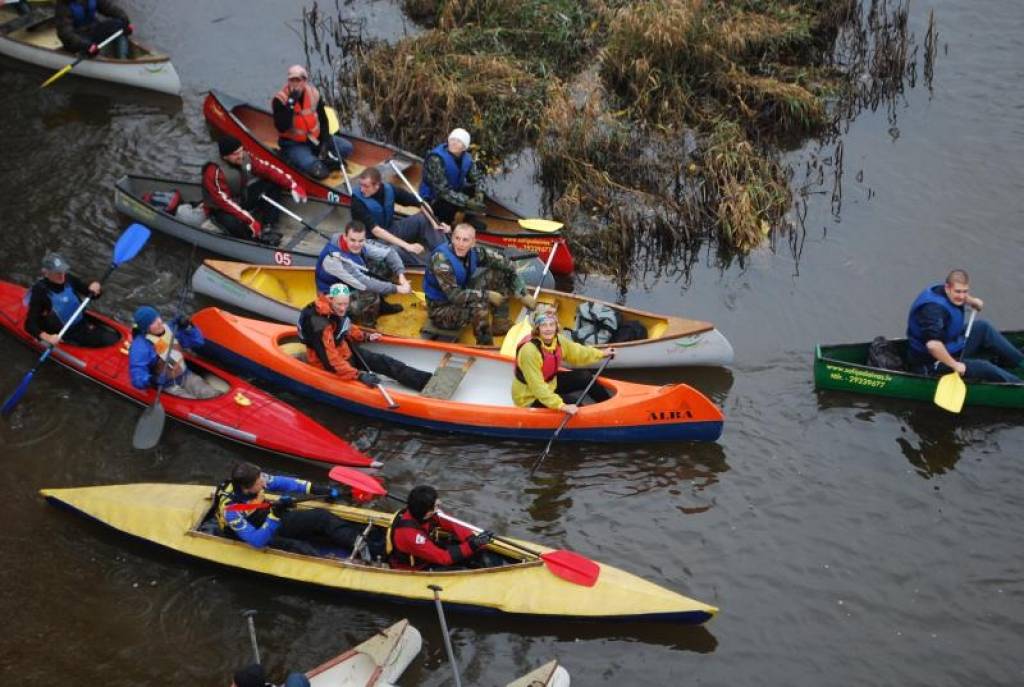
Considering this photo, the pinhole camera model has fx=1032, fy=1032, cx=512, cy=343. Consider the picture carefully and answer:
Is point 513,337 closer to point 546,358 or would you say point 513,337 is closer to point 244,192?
point 546,358

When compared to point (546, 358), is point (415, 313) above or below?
below

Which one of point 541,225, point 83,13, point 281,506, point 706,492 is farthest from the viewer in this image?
point 83,13

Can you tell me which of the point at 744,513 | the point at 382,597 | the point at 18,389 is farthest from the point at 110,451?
the point at 744,513

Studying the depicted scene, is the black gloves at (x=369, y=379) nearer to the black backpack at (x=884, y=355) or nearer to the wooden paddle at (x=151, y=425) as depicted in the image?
the wooden paddle at (x=151, y=425)

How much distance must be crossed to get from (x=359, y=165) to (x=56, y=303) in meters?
4.15

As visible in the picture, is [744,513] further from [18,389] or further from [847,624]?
[18,389]

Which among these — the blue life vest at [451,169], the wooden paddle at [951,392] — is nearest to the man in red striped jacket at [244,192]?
the blue life vest at [451,169]

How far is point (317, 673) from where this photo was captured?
266 inches

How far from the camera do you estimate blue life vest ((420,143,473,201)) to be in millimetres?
10828

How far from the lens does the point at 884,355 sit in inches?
381

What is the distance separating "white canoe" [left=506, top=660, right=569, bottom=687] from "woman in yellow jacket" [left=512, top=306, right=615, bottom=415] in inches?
97.2

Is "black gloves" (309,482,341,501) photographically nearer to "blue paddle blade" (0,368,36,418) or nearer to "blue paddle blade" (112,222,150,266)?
"blue paddle blade" (0,368,36,418)

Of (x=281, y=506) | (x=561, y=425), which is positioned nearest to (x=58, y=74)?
(x=281, y=506)

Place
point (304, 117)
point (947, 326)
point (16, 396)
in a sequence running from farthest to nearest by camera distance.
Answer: point (304, 117) → point (947, 326) → point (16, 396)
